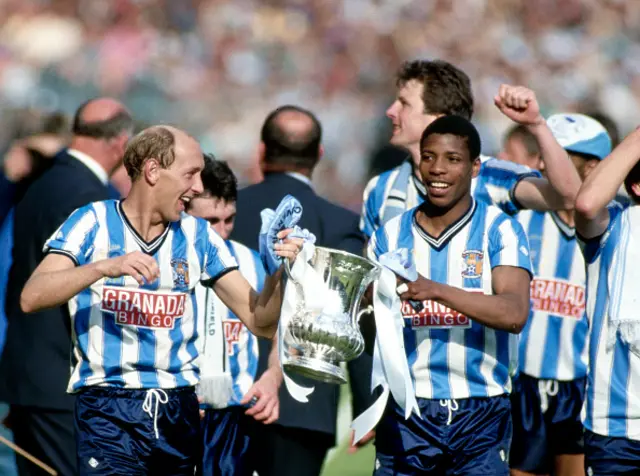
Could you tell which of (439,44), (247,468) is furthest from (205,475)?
(439,44)

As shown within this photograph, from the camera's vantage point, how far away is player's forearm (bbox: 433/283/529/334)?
3533mm

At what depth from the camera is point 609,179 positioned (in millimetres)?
3705

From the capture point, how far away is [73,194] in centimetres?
559

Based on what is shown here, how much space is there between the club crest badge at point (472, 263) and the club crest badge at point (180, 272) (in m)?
0.96

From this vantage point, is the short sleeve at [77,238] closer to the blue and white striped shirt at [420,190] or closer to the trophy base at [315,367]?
the trophy base at [315,367]

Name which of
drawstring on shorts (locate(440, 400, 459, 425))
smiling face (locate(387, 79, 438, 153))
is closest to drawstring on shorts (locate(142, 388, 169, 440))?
drawstring on shorts (locate(440, 400, 459, 425))

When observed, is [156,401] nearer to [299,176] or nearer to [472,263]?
[472,263]

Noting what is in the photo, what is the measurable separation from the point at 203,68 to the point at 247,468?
10.1 metres

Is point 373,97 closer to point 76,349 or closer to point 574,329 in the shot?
point 574,329

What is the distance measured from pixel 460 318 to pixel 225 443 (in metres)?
1.33

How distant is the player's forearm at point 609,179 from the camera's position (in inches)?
146

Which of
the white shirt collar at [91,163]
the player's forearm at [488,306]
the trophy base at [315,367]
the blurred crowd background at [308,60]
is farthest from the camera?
the blurred crowd background at [308,60]

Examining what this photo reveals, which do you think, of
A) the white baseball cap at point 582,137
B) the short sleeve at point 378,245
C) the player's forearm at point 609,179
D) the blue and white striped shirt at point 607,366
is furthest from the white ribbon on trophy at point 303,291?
the white baseball cap at point 582,137

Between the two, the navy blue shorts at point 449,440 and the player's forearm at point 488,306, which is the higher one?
the player's forearm at point 488,306
